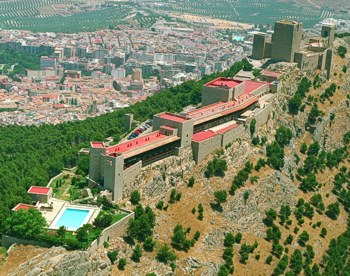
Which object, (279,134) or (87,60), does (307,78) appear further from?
(87,60)

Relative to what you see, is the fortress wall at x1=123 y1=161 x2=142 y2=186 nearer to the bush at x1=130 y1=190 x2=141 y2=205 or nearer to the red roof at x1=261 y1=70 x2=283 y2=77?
the bush at x1=130 y1=190 x2=141 y2=205

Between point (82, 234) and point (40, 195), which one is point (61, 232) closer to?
point (82, 234)

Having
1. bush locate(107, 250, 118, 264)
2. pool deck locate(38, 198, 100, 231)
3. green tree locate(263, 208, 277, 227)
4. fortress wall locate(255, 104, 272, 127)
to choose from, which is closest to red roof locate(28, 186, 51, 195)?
pool deck locate(38, 198, 100, 231)

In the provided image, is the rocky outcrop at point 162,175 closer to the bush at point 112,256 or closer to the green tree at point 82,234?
the bush at point 112,256

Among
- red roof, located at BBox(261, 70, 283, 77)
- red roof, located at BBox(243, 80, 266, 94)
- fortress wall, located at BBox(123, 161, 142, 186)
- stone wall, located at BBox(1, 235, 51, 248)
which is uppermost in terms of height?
red roof, located at BBox(261, 70, 283, 77)

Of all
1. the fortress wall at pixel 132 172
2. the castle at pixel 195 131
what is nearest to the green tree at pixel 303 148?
the castle at pixel 195 131
